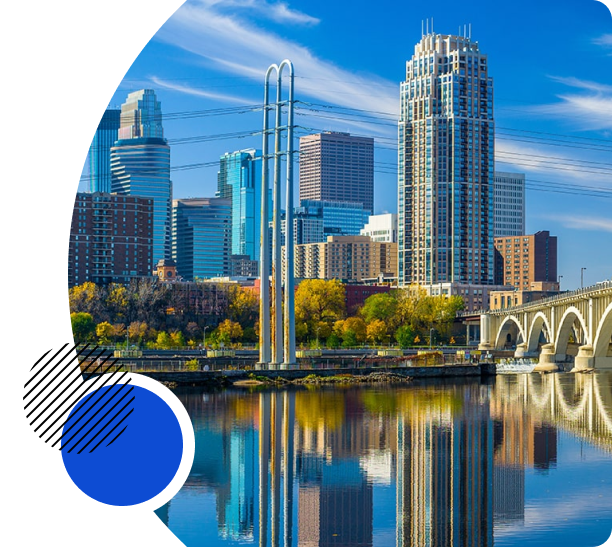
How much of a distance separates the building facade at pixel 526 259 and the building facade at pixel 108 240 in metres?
59.3

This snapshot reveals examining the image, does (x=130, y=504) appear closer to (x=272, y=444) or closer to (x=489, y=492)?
(x=489, y=492)

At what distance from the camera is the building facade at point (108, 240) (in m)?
112

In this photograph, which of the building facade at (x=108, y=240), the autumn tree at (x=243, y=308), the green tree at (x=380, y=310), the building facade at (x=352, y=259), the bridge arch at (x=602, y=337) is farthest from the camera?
the building facade at (x=352, y=259)

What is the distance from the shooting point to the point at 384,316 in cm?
9681

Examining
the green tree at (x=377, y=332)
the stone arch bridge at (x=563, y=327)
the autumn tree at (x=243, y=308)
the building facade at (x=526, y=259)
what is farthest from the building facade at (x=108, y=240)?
the building facade at (x=526, y=259)

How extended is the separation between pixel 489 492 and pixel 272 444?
8.58m

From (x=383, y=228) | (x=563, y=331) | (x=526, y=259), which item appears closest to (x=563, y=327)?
(x=563, y=331)

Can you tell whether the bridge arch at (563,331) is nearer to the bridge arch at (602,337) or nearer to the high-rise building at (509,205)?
the bridge arch at (602,337)

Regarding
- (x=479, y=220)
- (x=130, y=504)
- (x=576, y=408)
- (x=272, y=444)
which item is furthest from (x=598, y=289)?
Result: (x=479, y=220)

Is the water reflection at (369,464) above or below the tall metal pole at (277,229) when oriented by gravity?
below

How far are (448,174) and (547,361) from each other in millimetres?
61638

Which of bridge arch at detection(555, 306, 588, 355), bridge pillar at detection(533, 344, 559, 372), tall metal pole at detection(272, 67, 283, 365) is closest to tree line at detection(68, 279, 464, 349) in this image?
bridge arch at detection(555, 306, 588, 355)

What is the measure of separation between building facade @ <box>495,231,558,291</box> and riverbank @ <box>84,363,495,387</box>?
331 ft

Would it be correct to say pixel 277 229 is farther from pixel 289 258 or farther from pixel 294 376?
pixel 294 376
